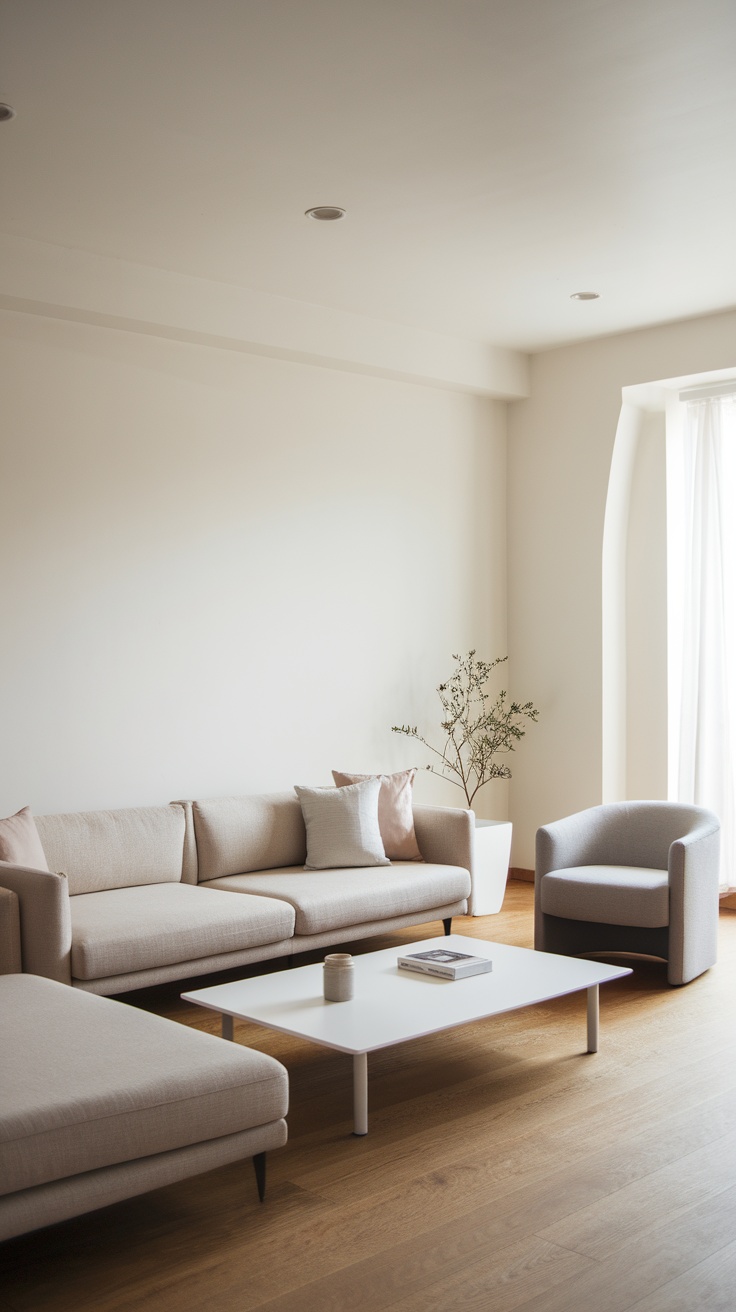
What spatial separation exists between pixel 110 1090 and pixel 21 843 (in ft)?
6.00

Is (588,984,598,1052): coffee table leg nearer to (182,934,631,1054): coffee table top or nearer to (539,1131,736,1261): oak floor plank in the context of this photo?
(182,934,631,1054): coffee table top

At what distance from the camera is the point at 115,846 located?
4566 mm

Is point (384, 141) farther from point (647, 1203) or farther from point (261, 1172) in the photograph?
point (647, 1203)

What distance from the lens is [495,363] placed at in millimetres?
6613

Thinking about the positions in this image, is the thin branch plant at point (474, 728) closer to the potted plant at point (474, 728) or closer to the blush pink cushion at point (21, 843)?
the potted plant at point (474, 728)

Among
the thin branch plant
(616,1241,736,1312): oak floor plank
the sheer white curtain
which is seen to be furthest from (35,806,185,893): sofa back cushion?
the sheer white curtain

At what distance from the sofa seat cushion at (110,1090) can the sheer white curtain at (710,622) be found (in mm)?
4035

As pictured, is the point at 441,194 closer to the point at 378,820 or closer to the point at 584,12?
the point at 584,12

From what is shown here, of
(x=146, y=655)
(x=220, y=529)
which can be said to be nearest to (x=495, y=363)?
(x=220, y=529)

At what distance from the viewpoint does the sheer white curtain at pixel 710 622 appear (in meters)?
6.11

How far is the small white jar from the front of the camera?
3.37m

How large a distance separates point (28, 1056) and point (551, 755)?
15.0 feet

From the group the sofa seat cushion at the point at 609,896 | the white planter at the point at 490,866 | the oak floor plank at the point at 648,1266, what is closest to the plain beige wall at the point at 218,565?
the white planter at the point at 490,866

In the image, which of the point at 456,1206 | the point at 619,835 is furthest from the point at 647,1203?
the point at 619,835
